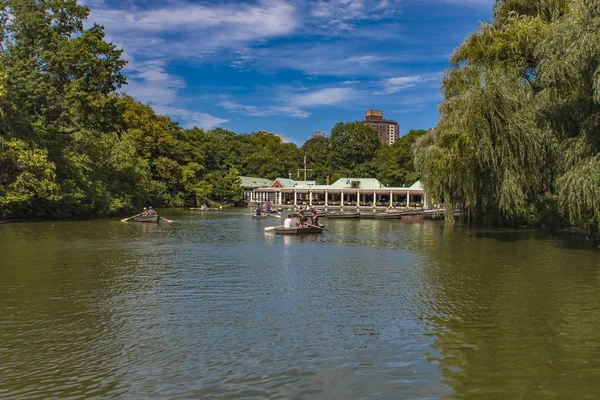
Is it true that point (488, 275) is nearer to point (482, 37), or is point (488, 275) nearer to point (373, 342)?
point (373, 342)

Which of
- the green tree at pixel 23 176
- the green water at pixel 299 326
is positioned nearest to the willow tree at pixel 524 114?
the green water at pixel 299 326

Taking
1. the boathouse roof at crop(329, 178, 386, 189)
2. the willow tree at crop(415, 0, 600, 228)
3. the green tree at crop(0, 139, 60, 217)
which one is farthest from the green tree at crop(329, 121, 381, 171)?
the green tree at crop(0, 139, 60, 217)

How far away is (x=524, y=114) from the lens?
20.4m

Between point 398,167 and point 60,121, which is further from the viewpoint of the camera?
point 398,167

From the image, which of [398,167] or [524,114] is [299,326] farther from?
[398,167]

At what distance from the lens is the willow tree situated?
51.0 ft

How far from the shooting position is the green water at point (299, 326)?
589 centimetres

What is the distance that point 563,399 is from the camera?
5.51 meters

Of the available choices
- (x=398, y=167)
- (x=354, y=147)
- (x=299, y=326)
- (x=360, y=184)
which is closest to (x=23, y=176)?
(x=299, y=326)

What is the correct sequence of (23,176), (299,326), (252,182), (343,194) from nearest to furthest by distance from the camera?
(299,326), (23,176), (343,194), (252,182)

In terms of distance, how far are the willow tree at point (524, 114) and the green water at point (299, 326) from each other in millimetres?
3873

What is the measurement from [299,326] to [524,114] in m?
16.7

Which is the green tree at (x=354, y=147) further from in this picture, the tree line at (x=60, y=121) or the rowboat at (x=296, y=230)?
the rowboat at (x=296, y=230)

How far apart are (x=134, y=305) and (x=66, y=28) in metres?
30.5
